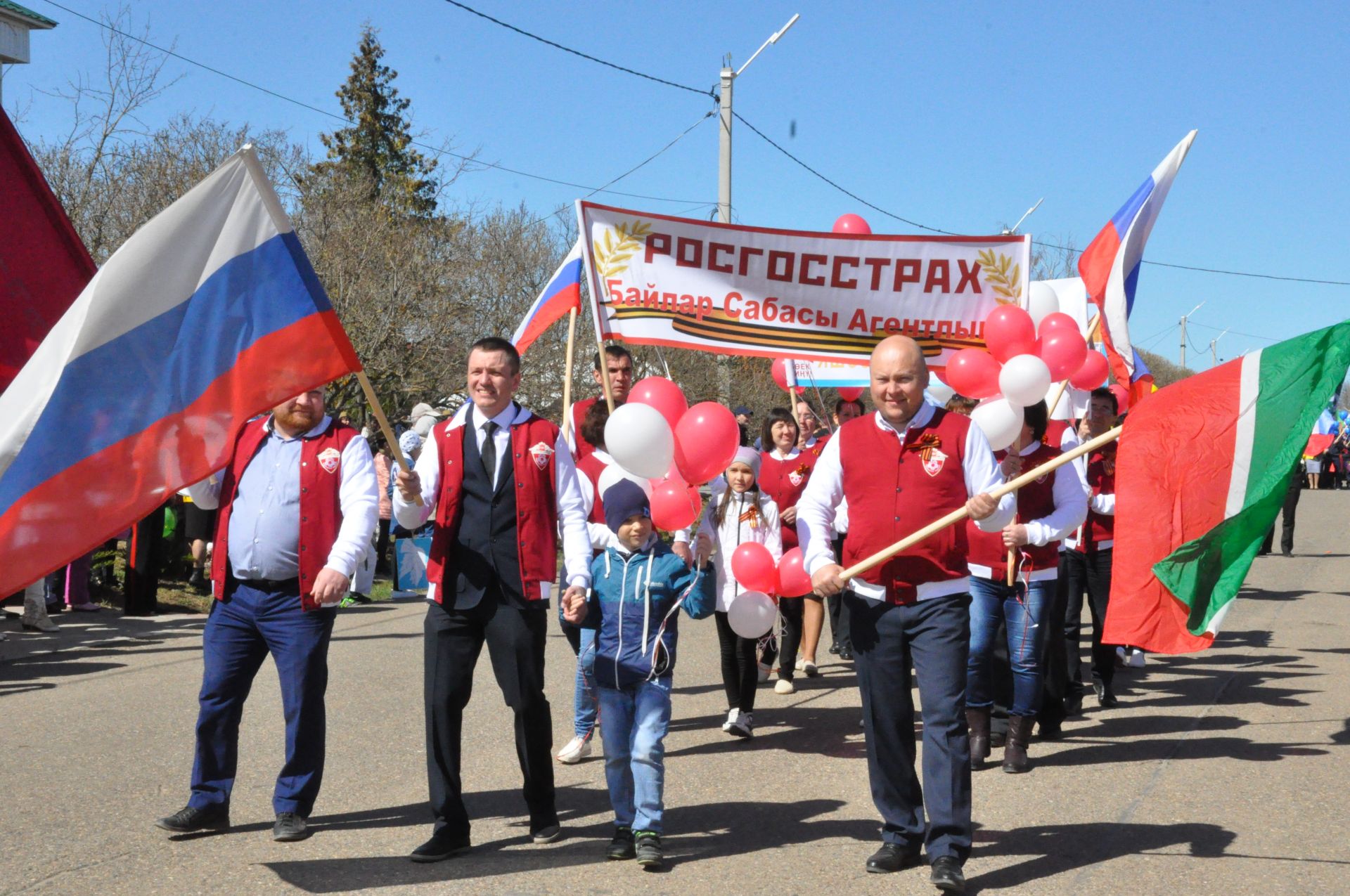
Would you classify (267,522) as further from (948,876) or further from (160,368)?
(948,876)

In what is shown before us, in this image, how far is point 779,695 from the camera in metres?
8.99

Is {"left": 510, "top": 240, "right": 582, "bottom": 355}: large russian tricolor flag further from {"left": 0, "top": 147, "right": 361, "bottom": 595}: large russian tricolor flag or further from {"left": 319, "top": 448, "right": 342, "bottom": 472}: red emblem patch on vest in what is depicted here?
{"left": 0, "top": 147, "right": 361, "bottom": 595}: large russian tricolor flag

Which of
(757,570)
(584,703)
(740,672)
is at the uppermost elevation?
(757,570)

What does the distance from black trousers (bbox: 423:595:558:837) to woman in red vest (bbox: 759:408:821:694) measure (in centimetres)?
373

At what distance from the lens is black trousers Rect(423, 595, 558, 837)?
5332 millimetres

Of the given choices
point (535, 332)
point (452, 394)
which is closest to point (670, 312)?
point (535, 332)

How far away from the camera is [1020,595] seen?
713 cm

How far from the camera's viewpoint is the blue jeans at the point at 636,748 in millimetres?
5316

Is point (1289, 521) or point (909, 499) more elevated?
point (1289, 521)

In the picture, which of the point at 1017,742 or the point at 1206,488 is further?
the point at 1017,742

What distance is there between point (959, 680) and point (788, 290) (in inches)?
116

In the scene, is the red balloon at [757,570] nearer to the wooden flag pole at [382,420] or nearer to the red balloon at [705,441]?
the red balloon at [705,441]

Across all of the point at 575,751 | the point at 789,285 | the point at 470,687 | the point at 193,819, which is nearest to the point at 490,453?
the point at 470,687

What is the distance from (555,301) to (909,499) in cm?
428
